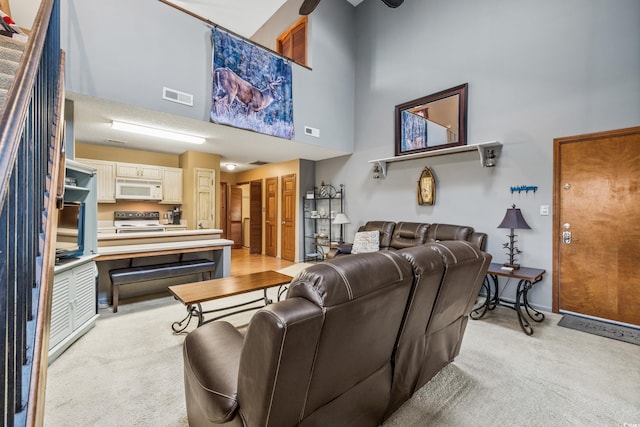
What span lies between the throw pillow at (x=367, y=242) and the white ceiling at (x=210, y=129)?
1.93 meters

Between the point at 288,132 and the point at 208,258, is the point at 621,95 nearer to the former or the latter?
the point at 288,132

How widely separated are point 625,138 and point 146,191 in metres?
7.17

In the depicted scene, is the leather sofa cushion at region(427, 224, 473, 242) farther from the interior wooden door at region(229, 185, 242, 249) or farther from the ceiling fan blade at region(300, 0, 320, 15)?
the interior wooden door at region(229, 185, 242, 249)

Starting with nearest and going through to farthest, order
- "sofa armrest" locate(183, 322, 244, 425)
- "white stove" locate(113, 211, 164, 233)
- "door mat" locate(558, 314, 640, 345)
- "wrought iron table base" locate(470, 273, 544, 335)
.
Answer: "sofa armrest" locate(183, 322, 244, 425), "door mat" locate(558, 314, 640, 345), "wrought iron table base" locate(470, 273, 544, 335), "white stove" locate(113, 211, 164, 233)

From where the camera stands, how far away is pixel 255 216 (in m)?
7.90

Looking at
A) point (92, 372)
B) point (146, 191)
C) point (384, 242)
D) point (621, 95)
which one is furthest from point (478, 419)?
point (146, 191)

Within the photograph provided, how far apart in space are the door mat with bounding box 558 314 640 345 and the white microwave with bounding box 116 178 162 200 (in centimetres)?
669

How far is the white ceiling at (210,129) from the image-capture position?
3570 mm

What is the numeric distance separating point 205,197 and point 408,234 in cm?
423

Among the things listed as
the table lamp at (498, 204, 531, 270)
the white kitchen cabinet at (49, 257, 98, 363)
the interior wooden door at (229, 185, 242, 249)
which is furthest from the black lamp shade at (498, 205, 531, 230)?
the interior wooden door at (229, 185, 242, 249)

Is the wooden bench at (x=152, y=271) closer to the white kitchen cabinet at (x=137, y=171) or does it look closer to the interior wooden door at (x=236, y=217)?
the white kitchen cabinet at (x=137, y=171)

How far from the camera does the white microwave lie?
17.1ft

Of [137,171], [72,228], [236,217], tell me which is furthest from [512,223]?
[236,217]

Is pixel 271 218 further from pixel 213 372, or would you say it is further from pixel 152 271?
pixel 213 372
